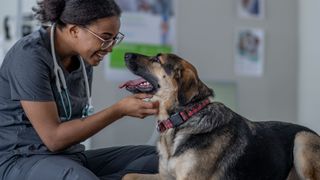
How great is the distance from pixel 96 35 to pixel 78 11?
0.35ft

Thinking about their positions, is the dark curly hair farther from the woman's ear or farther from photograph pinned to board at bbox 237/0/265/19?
photograph pinned to board at bbox 237/0/265/19

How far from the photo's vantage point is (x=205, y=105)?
203 cm

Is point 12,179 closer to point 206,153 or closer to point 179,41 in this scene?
point 206,153

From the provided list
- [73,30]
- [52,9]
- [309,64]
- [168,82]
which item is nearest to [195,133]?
[168,82]

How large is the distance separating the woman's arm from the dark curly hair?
0.31 m

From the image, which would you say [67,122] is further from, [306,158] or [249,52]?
[249,52]

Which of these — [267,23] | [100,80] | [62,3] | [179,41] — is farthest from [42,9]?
[267,23]

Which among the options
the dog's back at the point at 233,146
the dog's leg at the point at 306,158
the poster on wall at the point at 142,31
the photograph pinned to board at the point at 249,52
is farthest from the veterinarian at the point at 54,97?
the photograph pinned to board at the point at 249,52

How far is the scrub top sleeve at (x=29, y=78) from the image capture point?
1853 millimetres

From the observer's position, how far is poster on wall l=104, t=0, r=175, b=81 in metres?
3.41

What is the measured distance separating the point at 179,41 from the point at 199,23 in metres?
0.20

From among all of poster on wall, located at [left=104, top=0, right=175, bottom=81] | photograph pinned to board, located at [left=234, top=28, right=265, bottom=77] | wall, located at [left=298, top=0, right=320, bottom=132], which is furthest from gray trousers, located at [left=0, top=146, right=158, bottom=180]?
wall, located at [left=298, top=0, right=320, bottom=132]

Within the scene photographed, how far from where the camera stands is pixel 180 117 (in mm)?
2000

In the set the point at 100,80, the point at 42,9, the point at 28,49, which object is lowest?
the point at 100,80
